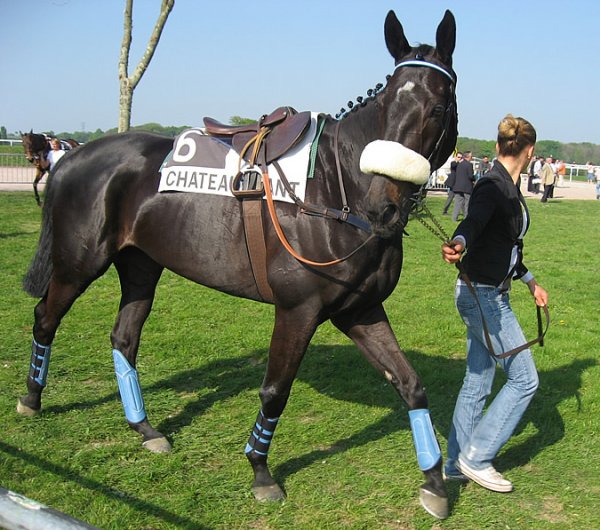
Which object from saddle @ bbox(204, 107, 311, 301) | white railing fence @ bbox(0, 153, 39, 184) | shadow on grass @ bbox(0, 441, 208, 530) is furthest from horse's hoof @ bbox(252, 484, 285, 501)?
white railing fence @ bbox(0, 153, 39, 184)

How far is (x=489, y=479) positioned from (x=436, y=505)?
507 mm

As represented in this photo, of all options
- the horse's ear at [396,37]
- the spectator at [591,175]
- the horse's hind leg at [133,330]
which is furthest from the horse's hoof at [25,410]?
the spectator at [591,175]

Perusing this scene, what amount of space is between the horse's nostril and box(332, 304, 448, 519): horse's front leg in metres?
0.80

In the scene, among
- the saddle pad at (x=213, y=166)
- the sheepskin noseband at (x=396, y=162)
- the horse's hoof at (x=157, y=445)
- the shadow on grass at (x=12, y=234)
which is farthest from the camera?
the shadow on grass at (x=12, y=234)

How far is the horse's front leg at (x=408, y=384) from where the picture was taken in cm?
358

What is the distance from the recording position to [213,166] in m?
4.01

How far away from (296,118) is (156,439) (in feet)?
7.40

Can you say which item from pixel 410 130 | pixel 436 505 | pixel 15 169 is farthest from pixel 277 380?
pixel 15 169

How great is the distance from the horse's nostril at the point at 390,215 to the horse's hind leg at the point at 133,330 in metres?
2.28

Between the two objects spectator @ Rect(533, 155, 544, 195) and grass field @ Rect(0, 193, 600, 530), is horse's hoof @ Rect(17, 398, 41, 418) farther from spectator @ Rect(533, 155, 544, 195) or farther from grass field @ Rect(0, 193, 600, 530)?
spectator @ Rect(533, 155, 544, 195)

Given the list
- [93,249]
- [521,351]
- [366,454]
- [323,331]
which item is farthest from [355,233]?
[323,331]

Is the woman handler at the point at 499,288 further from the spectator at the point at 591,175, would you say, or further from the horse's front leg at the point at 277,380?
the spectator at the point at 591,175

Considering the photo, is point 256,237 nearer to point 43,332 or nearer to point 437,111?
point 437,111

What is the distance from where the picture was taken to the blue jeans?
3.81 metres
